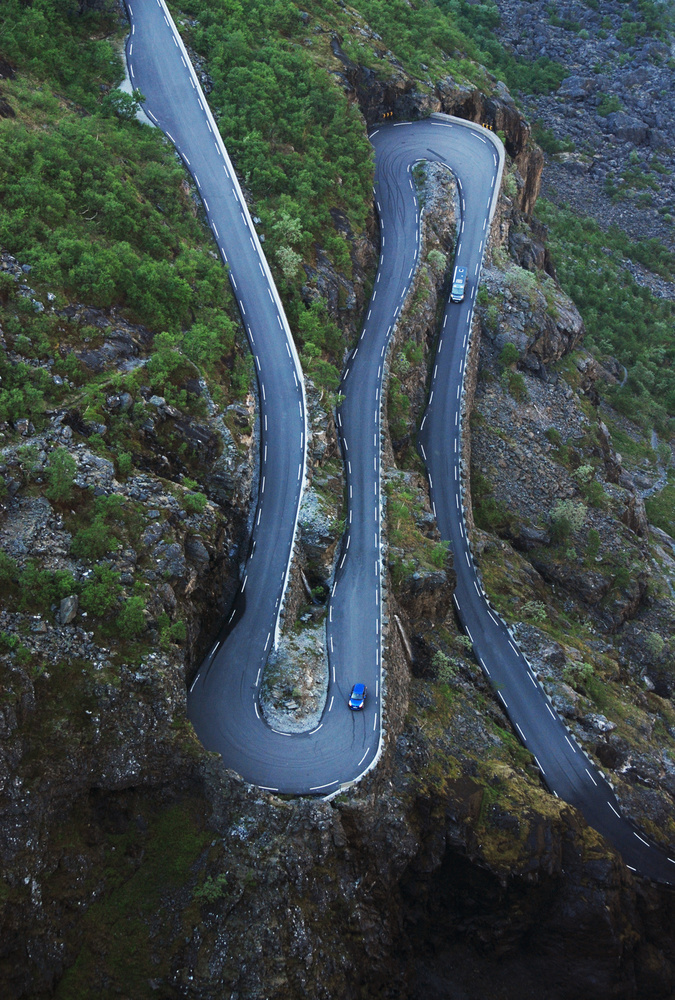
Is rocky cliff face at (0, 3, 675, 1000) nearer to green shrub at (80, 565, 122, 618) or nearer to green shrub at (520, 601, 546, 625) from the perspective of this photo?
green shrub at (520, 601, 546, 625)

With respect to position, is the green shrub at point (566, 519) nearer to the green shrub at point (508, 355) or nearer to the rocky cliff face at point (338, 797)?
the rocky cliff face at point (338, 797)

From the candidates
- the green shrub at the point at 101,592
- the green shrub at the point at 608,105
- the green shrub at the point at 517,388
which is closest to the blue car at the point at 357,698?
the green shrub at the point at 101,592

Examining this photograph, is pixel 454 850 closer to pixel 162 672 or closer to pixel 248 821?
pixel 248 821

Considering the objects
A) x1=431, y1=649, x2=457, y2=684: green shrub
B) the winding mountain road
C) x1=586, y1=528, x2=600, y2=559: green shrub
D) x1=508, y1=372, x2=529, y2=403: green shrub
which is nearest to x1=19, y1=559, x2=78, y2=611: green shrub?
the winding mountain road

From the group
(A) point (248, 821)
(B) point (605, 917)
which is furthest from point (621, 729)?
(A) point (248, 821)

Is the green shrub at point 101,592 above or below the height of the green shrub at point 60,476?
below
